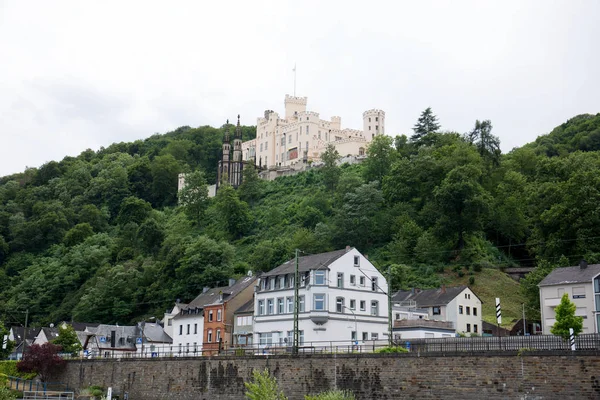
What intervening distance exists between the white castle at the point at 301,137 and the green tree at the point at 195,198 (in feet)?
68.2

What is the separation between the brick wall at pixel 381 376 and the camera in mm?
32594

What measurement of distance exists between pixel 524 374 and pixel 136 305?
6875cm

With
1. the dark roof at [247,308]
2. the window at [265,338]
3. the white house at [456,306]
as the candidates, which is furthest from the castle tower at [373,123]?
the window at [265,338]

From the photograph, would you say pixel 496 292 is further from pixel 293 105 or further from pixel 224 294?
pixel 293 105

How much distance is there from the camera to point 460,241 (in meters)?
87.6

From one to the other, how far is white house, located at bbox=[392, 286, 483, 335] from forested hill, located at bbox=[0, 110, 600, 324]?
5371mm

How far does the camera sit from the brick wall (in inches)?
1283

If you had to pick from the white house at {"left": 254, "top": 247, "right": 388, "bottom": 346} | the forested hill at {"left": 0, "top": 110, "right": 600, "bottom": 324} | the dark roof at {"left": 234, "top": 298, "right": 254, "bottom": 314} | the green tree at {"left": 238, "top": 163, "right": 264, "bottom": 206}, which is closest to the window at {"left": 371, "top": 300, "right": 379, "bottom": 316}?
the white house at {"left": 254, "top": 247, "right": 388, "bottom": 346}

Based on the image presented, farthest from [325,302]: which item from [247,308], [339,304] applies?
[247,308]

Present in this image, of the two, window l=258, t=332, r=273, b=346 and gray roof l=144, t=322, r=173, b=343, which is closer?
window l=258, t=332, r=273, b=346

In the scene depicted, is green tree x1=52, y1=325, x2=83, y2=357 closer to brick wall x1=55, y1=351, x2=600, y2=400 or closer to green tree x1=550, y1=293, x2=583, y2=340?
brick wall x1=55, y1=351, x2=600, y2=400

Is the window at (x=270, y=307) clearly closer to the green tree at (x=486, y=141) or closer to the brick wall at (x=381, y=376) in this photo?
the brick wall at (x=381, y=376)

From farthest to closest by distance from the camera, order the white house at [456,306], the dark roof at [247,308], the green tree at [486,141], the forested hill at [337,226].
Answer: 1. the green tree at [486,141]
2. the forested hill at [337,226]
3. the white house at [456,306]
4. the dark roof at [247,308]

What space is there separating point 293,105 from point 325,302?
122202mm
